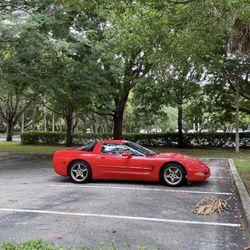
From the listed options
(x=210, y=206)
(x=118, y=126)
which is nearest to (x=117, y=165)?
(x=210, y=206)

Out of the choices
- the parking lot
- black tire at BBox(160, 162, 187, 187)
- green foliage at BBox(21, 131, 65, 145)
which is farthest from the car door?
green foliage at BBox(21, 131, 65, 145)

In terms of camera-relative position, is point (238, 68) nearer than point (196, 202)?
No

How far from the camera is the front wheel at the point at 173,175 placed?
429 inches

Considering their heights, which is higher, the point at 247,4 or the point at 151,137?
the point at 247,4

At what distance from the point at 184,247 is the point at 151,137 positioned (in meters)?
25.8

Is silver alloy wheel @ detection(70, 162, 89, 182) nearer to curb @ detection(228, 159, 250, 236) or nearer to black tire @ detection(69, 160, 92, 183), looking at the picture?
black tire @ detection(69, 160, 92, 183)

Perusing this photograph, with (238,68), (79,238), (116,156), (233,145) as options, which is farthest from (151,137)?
(79,238)

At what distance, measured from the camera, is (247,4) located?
728 centimetres

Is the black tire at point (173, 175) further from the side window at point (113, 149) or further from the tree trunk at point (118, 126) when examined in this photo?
the tree trunk at point (118, 126)

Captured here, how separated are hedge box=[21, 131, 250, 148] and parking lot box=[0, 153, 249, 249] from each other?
61.3 ft

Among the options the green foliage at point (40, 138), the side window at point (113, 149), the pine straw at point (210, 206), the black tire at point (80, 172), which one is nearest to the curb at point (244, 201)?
the pine straw at point (210, 206)

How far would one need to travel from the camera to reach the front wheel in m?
10.9

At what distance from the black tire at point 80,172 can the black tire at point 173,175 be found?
2185 millimetres

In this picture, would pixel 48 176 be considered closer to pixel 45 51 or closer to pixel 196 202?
pixel 45 51
